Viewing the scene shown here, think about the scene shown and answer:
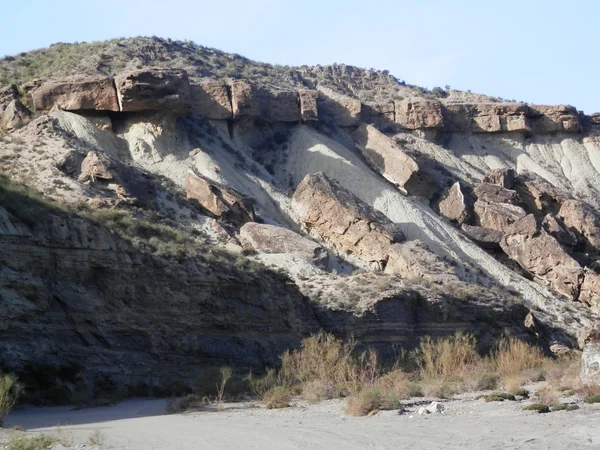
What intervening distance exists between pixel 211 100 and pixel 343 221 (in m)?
15.0

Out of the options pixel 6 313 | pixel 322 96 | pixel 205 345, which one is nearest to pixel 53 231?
pixel 6 313

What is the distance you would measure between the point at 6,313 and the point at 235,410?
691cm

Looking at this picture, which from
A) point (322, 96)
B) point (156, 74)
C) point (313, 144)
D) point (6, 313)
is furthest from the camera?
point (322, 96)

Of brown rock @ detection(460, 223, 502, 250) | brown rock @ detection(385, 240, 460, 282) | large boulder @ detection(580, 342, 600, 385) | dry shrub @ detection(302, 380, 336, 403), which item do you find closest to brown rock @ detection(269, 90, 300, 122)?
brown rock @ detection(460, 223, 502, 250)

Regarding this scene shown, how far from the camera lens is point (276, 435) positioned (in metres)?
17.7

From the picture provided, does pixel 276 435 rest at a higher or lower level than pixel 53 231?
lower

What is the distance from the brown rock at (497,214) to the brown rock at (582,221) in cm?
352

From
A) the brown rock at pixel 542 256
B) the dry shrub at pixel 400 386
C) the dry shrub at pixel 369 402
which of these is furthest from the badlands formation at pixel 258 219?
the dry shrub at pixel 369 402

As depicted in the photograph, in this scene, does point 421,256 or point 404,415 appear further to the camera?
point 421,256

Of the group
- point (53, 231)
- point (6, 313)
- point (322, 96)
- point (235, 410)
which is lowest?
point (235, 410)

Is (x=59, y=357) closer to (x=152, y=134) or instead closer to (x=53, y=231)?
(x=53, y=231)

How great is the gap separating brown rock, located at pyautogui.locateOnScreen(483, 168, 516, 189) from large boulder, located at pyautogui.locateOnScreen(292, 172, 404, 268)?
40.8 feet

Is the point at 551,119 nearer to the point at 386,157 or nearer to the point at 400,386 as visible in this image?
the point at 386,157

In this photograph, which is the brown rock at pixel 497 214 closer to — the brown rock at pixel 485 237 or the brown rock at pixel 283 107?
the brown rock at pixel 485 237
